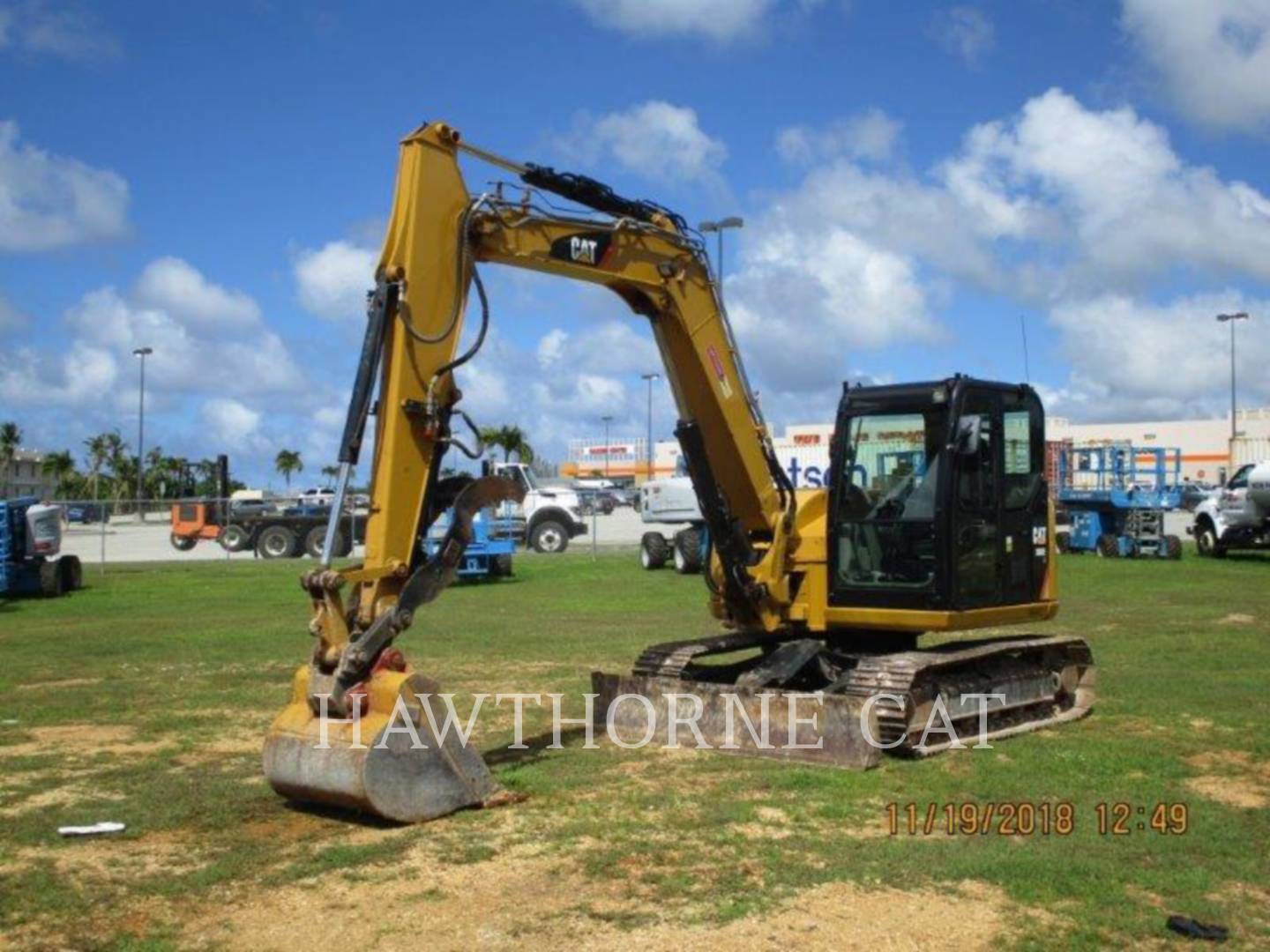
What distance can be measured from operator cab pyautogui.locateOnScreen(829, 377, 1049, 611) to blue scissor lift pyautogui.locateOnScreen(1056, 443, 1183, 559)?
23.7m

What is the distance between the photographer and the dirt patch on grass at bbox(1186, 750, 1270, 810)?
855 centimetres

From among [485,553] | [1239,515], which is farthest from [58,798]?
[1239,515]

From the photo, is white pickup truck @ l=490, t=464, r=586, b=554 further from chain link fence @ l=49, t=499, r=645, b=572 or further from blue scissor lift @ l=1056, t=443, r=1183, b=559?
blue scissor lift @ l=1056, t=443, r=1183, b=559

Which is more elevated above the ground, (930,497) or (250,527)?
(930,497)

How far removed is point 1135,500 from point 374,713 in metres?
30.0

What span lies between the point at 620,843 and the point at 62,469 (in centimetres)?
11130

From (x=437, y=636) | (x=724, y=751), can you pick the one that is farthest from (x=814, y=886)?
(x=437, y=636)

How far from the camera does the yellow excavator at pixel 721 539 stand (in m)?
8.20

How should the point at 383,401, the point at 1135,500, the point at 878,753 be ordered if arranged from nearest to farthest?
the point at 383,401 < the point at 878,753 < the point at 1135,500

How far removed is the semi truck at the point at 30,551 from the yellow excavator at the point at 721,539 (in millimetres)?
19387

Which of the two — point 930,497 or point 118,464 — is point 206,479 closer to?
point 118,464

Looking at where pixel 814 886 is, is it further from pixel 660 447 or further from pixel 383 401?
pixel 660 447

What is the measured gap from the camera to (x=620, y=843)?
757 cm

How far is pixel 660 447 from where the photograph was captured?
112 m
